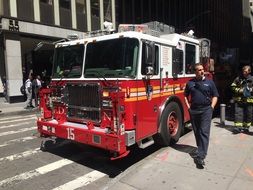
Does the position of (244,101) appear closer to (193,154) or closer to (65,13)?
(193,154)

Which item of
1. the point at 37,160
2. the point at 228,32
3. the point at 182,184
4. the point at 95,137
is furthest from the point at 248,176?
the point at 228,32

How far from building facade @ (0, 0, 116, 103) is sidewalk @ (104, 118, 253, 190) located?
44.1ft

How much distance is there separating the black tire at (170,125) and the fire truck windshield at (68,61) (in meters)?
2.13

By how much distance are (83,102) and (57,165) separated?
1.46 meters

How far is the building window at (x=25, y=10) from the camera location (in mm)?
21859

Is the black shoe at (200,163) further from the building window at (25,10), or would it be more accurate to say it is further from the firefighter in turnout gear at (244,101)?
the building window at (25,10)

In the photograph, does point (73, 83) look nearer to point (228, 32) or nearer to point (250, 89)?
point (250, 89)

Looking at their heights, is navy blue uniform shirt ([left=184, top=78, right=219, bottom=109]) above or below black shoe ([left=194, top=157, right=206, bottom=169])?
above

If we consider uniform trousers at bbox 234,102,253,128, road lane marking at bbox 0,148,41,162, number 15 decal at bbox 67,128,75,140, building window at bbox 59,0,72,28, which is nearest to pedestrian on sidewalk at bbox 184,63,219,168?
number 15 decal at bbox 67,128,75,140

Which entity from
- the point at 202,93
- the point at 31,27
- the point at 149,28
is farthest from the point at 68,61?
the point at 31,27

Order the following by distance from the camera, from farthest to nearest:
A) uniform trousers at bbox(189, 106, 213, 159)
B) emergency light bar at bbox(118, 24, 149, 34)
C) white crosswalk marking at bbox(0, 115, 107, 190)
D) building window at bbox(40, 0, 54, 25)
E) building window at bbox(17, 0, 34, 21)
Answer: building window at bbox(40, 0, 54, 25), building window at bbox(17, 0, 34, 21), emergency light bar at bbox(118, 24, 149, 34), uniform trousers at bbox(189, 106, 213, 159), white crosswalk marking at bbox(0, 115, 107, 190)

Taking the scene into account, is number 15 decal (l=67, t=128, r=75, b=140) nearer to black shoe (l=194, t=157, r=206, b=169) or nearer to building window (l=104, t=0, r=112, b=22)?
black shoe (l=194, t=157, r=206, b=169)

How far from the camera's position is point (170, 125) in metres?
7.92

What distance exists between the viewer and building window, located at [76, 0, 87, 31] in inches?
1038
